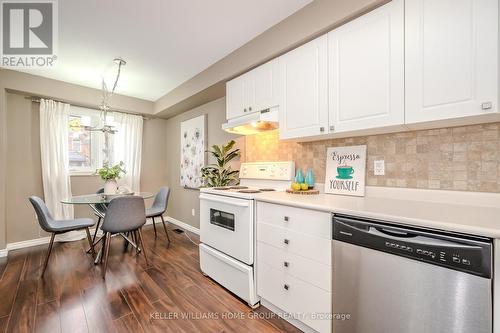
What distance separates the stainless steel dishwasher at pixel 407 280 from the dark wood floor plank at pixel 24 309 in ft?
7.08

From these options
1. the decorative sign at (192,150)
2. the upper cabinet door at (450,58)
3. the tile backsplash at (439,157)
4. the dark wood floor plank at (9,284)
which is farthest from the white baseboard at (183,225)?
the upper cabinet door at (450,58)

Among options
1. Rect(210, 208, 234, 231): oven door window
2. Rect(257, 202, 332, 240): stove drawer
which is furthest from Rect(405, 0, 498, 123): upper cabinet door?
Rect(210, 208, 234, 231): oven door window

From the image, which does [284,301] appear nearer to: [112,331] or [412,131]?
[112,331]

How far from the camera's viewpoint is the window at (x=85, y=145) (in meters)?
3.59

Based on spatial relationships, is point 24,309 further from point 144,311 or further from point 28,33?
point 28,33

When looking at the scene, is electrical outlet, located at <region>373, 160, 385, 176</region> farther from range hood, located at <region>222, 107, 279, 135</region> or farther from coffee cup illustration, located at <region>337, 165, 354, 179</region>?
range hood, located at <region>222, 107, 279, 135</region>

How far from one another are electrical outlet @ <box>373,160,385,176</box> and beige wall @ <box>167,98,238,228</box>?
174 centimetres

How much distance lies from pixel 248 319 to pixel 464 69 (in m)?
2.08

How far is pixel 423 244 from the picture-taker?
993 mm

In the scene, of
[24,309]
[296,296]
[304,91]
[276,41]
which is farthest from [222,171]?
[24,309]

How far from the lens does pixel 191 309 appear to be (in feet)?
5.88

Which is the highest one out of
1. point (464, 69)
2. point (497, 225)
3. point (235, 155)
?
point (464, 69)

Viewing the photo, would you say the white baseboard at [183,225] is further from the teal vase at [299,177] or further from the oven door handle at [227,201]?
the teal vase at [299,177]

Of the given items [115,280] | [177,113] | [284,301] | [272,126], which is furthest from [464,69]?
[177,113]
